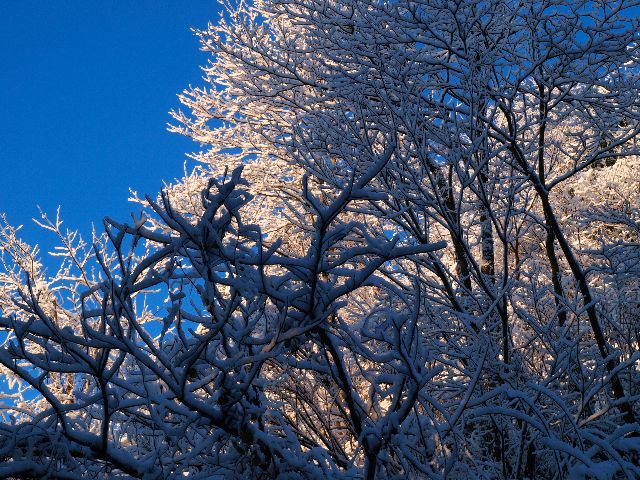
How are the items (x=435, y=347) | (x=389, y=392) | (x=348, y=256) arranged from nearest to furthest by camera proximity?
(x=348, y=256)
(x=389, y=392)
(x=435, y=347)

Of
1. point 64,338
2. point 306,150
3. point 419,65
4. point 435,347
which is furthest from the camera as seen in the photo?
point 306,150

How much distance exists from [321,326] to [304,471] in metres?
0.52

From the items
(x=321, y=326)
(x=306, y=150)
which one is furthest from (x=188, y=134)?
(x=321, y=326)

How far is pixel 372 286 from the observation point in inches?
147

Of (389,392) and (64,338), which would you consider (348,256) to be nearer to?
(389,392)

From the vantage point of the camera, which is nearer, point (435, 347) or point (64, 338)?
point (64, 338)

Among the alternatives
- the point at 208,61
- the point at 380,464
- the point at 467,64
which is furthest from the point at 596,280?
the point at 380,464

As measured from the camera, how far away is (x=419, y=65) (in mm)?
5129

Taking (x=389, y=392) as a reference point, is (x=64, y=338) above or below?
above

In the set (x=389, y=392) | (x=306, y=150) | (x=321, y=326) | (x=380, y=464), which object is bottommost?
(x=380, y=464)

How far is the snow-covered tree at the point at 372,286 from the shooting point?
1.74 meters

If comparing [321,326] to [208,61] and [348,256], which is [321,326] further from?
[208,61]

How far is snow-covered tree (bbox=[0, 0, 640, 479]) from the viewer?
1.74m

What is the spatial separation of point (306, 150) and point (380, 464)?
12.5ft
